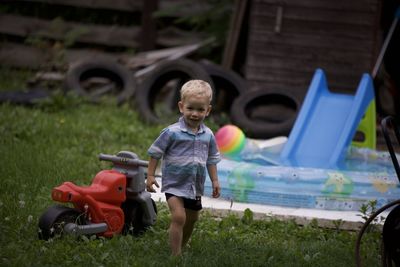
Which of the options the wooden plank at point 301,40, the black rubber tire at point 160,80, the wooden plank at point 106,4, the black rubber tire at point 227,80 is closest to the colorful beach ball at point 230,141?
the black rubber tire at point 160,80

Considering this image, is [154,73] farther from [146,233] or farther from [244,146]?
[146,233]

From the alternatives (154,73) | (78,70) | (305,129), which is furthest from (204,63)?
(305,129)

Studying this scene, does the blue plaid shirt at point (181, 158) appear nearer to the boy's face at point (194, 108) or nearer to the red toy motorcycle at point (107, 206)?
the boy's face at point (194, 108)

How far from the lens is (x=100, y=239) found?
475cm

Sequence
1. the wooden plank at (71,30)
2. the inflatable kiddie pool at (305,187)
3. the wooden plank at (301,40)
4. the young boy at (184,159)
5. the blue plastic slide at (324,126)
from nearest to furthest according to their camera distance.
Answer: the young boy at (184,159), the inflatable kiddie pool at (305,187), the blue plastic slide at (324,126), the wooden plank at (301,40), the wooden plank at (71,30)

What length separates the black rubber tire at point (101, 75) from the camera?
10.2 meters

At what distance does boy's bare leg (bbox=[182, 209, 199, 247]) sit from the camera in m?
4.68

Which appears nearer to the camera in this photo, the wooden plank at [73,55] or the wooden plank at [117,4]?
the wooden plank at [73,55]

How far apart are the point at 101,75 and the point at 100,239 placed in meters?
6.32

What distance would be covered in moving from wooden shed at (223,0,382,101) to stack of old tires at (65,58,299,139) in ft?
1.04

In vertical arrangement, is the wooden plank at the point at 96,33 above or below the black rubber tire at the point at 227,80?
above

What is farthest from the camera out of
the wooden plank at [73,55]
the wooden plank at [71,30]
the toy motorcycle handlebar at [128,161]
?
the wooden plank at [71,30]

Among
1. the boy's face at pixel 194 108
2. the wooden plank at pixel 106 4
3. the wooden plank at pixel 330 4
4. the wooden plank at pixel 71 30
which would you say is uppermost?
the wooden plank at pixel 106 4

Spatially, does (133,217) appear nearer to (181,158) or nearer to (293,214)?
(181,158)
